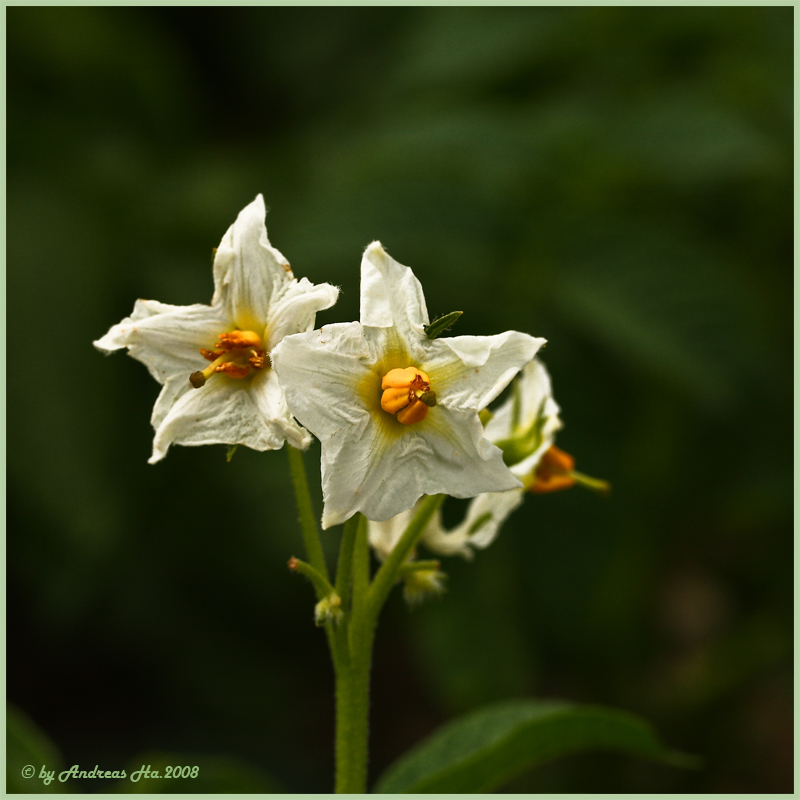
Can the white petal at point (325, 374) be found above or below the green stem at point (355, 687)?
above

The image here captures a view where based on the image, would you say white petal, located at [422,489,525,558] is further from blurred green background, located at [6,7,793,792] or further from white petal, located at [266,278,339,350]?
blurred green background, located at [6,7,793,792]

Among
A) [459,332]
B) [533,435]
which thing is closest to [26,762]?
[533,435]

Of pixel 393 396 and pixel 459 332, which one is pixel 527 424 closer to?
pixel 393 396

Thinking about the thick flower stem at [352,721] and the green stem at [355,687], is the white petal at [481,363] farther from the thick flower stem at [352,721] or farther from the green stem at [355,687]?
the thick flower stem at [352,721]

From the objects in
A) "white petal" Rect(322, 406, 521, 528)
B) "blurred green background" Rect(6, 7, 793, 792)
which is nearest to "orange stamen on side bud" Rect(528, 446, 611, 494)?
"white petal" Rect(322, 406, 521, 528)

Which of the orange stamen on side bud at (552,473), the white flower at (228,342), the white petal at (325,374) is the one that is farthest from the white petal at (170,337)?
the orange stamen on side bud at (552,473)
